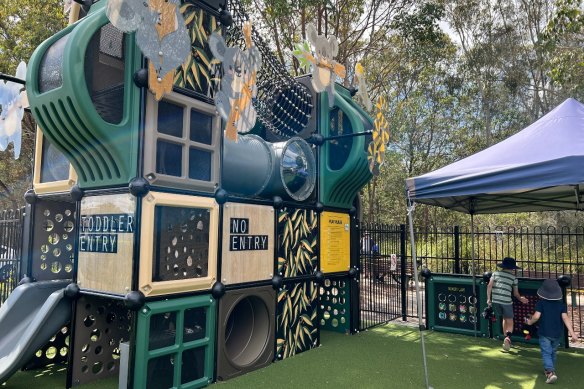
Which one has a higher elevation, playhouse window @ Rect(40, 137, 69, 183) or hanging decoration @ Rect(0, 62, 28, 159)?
hanging decoration @ Rect(0, 62, 28, 159)

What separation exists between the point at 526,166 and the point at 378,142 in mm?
3143

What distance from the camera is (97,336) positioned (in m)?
5.16

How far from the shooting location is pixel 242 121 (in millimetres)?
5270

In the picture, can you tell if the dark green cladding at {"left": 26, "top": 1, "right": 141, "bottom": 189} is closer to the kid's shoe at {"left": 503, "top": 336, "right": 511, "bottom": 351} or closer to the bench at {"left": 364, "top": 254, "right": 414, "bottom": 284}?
the kid's shoe at {"left": 503, "top": 336, "right": 511, "bottom": 351}

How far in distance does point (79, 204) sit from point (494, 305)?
6.08 m

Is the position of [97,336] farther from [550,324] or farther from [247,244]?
[550,324]

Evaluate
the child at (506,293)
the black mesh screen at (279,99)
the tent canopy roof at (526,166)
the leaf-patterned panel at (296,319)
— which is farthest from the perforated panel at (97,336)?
the child at (506,293)

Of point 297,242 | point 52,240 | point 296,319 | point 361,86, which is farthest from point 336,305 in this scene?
point 52,240

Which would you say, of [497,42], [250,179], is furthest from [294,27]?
[497,42]

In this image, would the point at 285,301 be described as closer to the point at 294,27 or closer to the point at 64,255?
the point at 64,255

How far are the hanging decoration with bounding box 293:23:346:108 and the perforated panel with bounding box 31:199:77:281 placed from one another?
3901 mm

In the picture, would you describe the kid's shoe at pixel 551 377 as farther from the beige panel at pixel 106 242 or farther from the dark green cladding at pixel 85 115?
the dark green cladding at pixel 85 115

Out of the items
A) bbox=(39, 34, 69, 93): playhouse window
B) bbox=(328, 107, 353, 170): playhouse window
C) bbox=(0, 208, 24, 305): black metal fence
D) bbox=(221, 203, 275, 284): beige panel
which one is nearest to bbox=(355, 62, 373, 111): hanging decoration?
bbox=(328, 107, 353, 170): playhouse window

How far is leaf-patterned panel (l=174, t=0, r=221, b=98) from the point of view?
4859 millimetres
